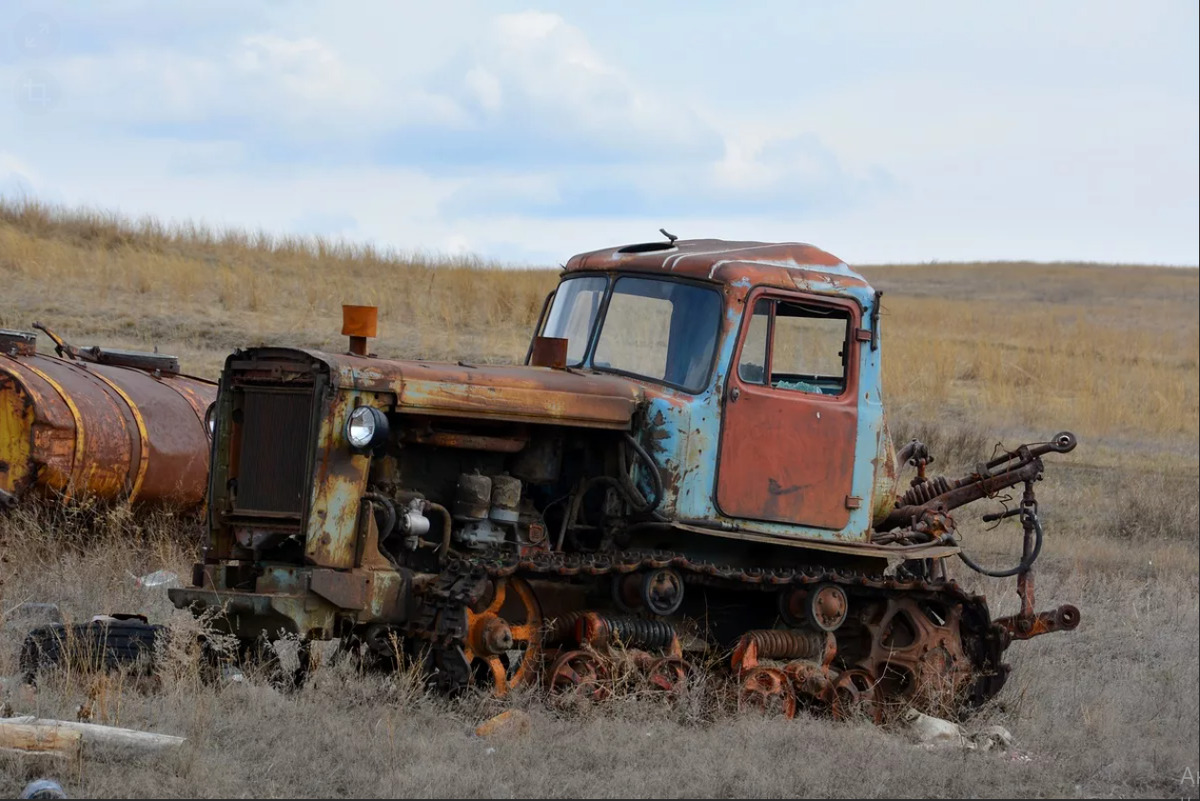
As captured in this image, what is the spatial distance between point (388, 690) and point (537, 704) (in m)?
0.74

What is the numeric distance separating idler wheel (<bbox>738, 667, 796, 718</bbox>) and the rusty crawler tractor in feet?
0.05

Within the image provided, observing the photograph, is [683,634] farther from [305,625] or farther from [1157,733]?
[1157,733]

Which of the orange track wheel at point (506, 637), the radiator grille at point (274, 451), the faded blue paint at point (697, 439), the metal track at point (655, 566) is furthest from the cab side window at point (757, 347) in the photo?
the radiator grille at point (274, 451)

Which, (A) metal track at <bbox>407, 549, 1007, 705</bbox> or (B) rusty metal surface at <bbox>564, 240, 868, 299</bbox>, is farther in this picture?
(B) rusty metal surface at <bbox>564, 240, 868, 299</bbox>

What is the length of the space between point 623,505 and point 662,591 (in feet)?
1.90

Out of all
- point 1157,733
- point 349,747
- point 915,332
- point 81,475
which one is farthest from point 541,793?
point 915,332

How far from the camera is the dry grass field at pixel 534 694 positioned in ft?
20.7

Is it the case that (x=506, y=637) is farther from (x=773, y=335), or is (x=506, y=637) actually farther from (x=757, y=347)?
(x=773, y=335)

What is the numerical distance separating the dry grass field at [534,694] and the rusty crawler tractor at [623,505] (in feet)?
1.23

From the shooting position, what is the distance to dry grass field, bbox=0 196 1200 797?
632 cm

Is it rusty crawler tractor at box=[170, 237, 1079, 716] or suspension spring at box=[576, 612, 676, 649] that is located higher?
rusty crawler tractor at box=[170, 237, 1079, 716]

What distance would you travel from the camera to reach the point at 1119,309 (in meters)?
53.5

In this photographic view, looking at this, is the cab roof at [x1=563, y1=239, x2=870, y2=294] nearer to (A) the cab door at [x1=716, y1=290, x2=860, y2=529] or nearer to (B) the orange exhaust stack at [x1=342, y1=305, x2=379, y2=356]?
(A) the cab door at [x1=716, y1=290, x2=860, y2=529]

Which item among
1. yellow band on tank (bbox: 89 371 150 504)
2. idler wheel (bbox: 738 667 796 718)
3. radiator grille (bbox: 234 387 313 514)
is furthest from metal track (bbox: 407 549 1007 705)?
yellow band on tank (bbox: 89 371 150 504)
